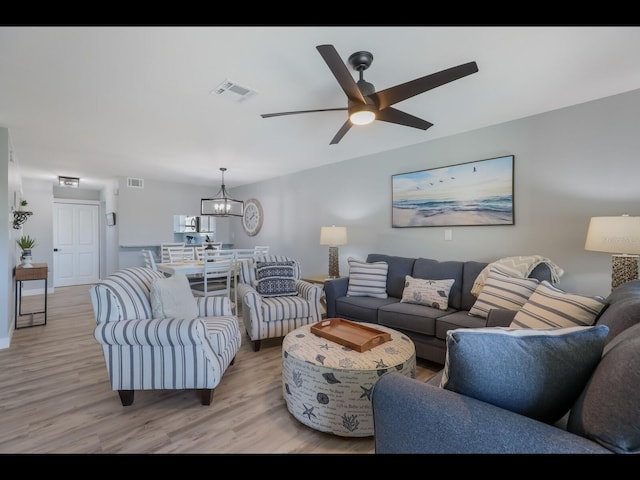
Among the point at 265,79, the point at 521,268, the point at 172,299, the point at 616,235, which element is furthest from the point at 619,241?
the point at 172,299

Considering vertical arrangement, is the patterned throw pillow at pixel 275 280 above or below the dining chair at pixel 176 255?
below

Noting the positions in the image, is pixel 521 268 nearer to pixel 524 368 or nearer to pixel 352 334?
pixel 352 334

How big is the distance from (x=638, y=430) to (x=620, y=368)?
15 cm

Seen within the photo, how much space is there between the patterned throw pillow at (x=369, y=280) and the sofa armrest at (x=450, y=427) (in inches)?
93.3

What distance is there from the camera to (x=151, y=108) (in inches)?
107

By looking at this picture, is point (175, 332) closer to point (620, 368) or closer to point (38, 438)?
point (38, 438)

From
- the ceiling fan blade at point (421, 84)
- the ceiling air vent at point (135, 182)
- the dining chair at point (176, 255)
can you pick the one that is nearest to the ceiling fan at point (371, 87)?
the ceiling fan blade at point (421, 84)

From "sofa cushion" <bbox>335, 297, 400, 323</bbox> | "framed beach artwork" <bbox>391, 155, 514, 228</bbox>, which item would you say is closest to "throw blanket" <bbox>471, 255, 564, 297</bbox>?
"framed beach artwork" <bbox>391, 155, 514, 228</bbox>

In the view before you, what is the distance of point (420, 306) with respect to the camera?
296 cm

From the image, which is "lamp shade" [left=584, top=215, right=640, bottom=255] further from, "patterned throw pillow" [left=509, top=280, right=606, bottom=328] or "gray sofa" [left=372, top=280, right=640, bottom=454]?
"gray sofa" [left=372, top=280, right=640, bottom=454]

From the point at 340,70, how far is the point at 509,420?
168 centimetres

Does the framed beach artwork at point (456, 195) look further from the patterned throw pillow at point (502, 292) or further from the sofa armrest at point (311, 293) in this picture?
the sofa armrest at point (311, 293)

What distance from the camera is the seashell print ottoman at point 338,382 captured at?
1.73 metres
